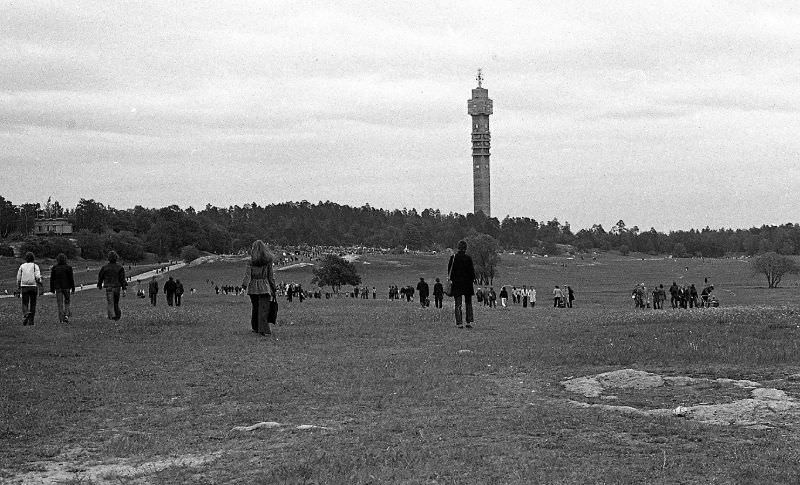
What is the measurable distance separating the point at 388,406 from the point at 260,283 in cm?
986

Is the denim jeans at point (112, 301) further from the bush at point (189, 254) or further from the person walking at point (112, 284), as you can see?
the bush at point (189, 254)

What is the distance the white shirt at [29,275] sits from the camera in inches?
929

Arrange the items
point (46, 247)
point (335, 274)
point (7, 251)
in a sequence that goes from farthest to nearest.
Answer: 1. point (7, 251)
2. point (46, 247)
3. point (335, 274)

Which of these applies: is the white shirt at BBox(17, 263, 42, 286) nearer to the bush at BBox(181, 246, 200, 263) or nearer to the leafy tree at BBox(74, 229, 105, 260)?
the leafy tree at BBox(74, 229, 105, 260)

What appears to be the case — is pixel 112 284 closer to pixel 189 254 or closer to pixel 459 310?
pixel 459 310

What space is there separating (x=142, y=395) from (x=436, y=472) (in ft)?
20.3

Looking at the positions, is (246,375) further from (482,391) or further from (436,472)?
(436,472)

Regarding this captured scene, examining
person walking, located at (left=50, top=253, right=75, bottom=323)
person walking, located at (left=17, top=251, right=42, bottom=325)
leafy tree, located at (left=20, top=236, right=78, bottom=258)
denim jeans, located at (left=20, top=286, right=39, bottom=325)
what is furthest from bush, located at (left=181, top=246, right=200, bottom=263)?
denim jeans, located at (left=20, top=286, right=39, bottom=325)

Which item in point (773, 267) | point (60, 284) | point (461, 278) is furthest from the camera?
point (773, 267)

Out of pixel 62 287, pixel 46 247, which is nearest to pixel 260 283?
pixel 62 287

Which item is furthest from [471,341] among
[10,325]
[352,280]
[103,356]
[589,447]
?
[352,280]

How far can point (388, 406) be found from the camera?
426 inches

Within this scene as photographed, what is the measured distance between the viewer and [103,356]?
16.6 m

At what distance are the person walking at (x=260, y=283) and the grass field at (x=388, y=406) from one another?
535 millimetres
